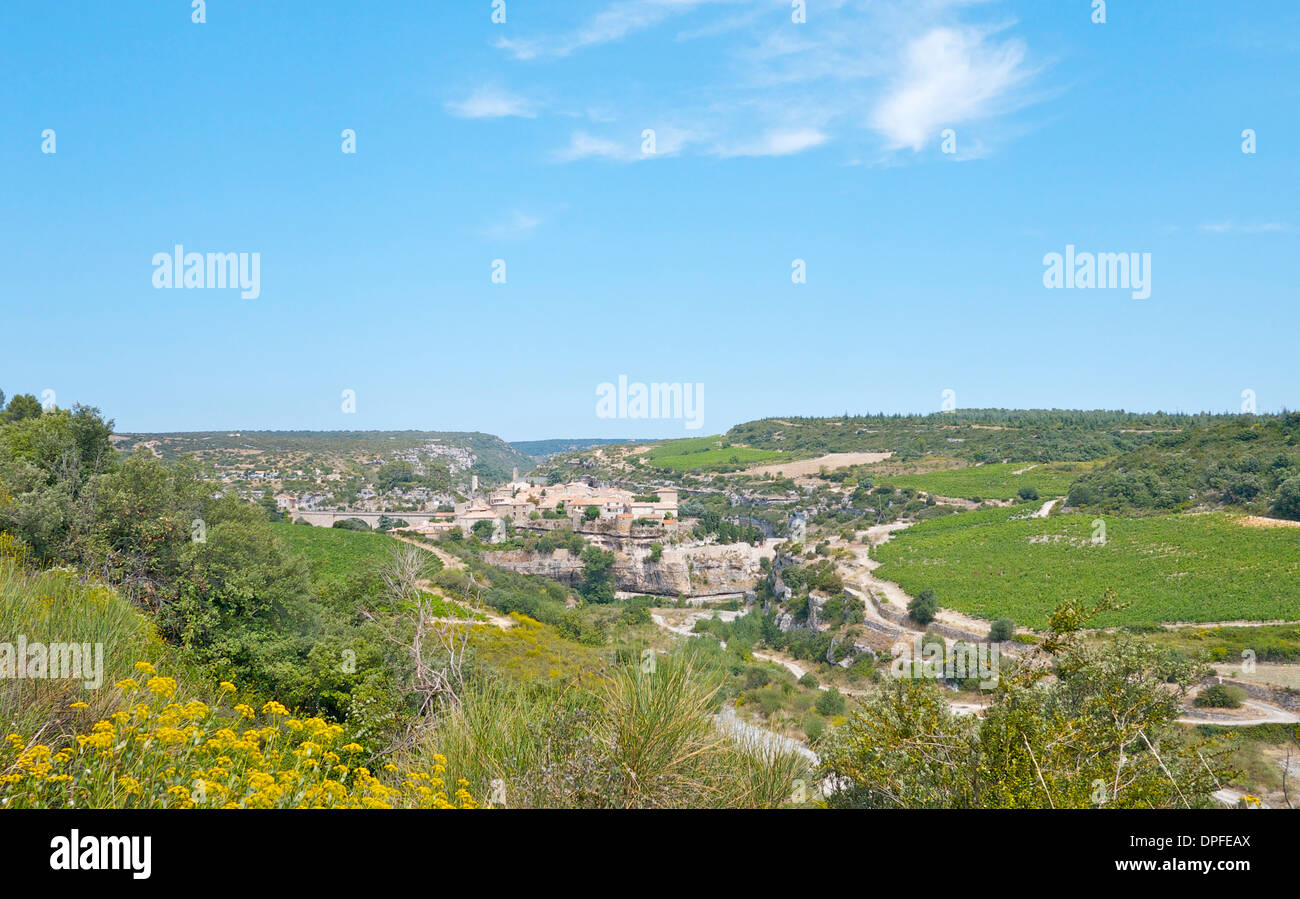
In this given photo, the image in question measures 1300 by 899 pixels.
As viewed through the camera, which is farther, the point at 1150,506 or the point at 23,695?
the point at 1150,506

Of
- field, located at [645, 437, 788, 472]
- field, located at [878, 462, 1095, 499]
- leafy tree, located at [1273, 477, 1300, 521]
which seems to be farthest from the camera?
field, located at [645, 437, 788, 472]

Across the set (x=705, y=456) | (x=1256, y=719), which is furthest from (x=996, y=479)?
(x=705, y=456)

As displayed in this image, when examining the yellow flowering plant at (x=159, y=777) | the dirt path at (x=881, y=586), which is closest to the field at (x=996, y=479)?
the dirt path at (x=881, y=586)

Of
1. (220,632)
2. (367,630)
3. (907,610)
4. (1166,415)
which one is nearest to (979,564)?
(907,610)

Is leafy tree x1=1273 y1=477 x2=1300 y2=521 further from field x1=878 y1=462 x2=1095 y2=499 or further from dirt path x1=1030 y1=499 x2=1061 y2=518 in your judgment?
field x1=878 y1=462 x2=1095 y2=499

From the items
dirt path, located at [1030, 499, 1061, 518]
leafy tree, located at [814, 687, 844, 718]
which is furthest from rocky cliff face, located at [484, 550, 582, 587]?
leafy tree, located at [814, 687, 844, 718]

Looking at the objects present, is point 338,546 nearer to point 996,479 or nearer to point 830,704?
point 830,704
